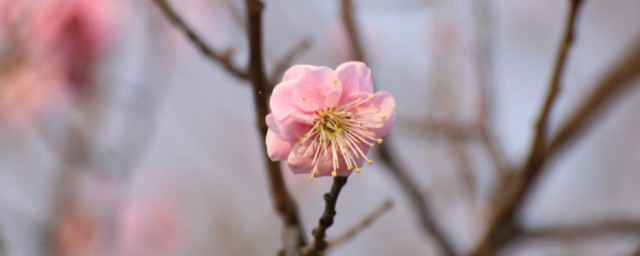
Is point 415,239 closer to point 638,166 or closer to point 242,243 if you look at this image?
point 242,243

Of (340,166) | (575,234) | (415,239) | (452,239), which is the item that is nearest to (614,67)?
(575,234)

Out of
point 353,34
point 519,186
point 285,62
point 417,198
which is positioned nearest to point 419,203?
point 417,198

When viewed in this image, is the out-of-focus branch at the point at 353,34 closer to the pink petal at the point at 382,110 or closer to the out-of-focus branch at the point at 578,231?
the out-of-focus branch at the point at 578,231

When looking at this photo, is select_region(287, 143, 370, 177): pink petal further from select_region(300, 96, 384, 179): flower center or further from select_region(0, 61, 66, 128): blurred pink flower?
select_region(0, 61, 66, 128): blurred pink flower

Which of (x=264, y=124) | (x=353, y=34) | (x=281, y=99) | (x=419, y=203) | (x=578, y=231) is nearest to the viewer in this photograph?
(x=281, y=99)

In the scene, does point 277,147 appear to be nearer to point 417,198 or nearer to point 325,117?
point 325,117

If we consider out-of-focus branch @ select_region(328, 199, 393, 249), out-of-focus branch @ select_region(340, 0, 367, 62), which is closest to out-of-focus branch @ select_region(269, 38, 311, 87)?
out-of-focus branch @ select_region(328, 199, 393, 249)

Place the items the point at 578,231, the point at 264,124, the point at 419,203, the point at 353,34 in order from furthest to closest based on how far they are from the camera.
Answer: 1. the point at 578,231
2. the point at 419,203
3. the point at 353,34
4. the point at 264,124
